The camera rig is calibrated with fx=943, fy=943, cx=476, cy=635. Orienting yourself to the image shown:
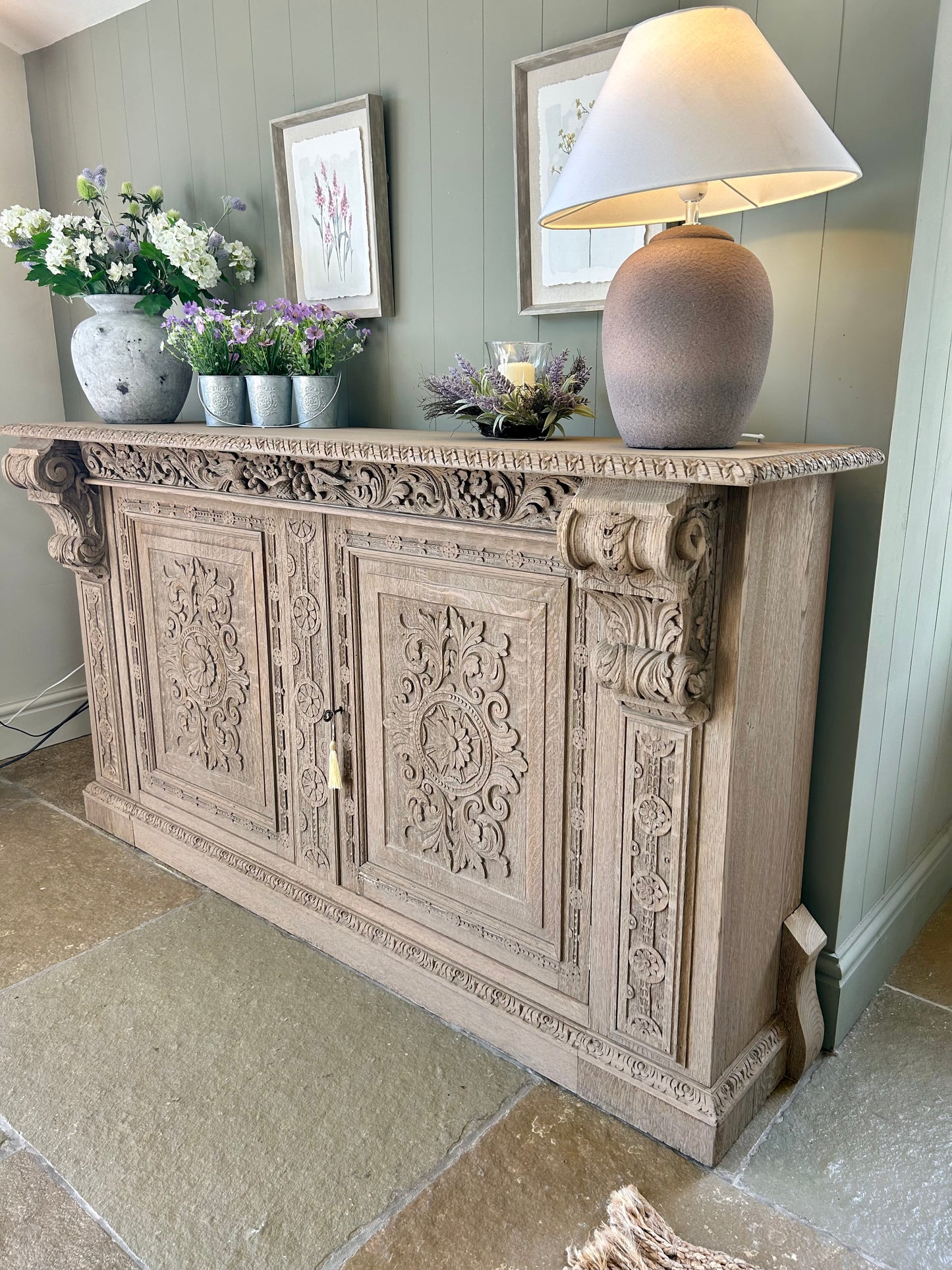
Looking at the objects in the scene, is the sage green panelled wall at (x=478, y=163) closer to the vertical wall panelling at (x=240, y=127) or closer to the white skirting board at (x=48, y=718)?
the vertical wall panelling at (x=240, y=127)

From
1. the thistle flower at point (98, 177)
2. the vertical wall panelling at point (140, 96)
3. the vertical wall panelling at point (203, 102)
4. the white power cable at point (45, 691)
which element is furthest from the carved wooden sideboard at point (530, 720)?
the white power cable at point (45, 691)

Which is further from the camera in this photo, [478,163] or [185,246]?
[185,246]

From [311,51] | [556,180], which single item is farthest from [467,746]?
[311,51]

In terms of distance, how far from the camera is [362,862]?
2.05 m

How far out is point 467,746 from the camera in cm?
179

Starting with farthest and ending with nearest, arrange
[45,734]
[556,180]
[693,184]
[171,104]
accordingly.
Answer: [45,734] < [171,104] < [556,180] < [693,184]

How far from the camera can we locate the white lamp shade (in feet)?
4.01

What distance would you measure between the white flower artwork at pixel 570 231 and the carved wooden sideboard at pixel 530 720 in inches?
17.1

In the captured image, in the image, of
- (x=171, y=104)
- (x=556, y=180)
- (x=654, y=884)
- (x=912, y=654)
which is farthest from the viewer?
(x=171, y=104)

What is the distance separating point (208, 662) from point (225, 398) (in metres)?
0.63

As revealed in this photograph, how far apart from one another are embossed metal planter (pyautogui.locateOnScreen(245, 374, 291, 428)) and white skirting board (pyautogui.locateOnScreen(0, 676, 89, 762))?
175cm

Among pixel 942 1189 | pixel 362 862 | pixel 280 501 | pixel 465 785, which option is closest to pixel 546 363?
pixel 280 501

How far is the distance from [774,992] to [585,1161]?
461 millimetres

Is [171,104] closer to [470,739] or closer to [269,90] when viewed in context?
[269,90]
